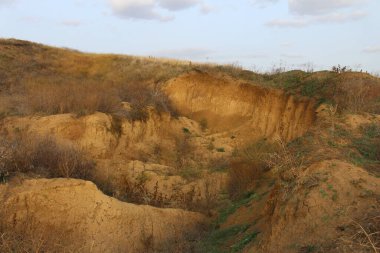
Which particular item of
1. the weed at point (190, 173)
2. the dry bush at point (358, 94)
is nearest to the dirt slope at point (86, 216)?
the weed at point (190, 173)

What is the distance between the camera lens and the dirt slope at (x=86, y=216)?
9.38 metres

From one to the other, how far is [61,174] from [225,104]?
40.6 feet

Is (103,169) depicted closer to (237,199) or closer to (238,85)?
(237,199)

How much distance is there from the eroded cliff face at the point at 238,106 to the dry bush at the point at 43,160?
999 cm

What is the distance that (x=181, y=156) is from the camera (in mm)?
18219

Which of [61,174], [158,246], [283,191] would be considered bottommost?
[158,246]

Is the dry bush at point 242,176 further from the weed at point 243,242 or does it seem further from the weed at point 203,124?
the weed at point 203,124

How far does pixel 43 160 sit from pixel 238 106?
40.8 ft

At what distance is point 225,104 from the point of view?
21969 millimetres

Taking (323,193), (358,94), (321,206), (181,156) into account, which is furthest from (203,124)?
(321,206)

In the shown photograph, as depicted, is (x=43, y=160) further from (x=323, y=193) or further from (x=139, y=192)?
(x=323, y=193)

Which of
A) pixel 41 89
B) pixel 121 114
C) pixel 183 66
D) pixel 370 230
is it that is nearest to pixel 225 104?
pixel 183 66

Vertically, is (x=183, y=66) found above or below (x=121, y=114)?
above

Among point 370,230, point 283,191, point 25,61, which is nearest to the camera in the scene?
point 370,230
